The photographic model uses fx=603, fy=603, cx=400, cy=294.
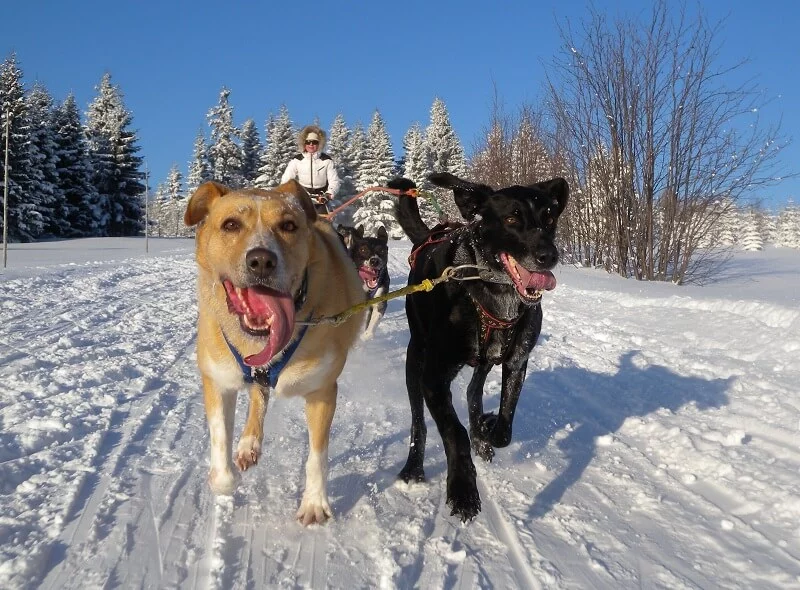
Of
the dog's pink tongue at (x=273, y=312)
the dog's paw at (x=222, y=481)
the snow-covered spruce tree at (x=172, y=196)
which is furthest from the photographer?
the snow-covered spruce tree at (x=172, y=196)

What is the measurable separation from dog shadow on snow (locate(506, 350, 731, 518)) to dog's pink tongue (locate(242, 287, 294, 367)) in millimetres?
1594

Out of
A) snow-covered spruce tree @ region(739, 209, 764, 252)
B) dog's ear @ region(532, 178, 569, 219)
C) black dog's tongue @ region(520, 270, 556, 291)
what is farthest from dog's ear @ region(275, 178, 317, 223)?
snow-covered spruce tree @ region(739, 209, 764, 252)

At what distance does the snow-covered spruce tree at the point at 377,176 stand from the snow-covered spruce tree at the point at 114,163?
1891 cm

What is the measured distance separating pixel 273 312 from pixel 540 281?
4.97 feet

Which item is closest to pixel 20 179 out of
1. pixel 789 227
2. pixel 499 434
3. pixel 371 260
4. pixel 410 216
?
pixel 371 260

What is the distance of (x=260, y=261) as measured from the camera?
2.58 meters

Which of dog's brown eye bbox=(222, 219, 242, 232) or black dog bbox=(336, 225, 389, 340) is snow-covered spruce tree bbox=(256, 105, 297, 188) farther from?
dog's brown eye bbox=(222, 219, 242, 232)

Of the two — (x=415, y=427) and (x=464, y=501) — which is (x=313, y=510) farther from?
(x=415, y=427)

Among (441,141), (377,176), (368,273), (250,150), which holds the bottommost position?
(368,273)

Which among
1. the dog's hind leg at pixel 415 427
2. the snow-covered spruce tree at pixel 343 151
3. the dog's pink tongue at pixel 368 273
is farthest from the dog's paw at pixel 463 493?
the snow-covered spruce tree at pixel 343 151

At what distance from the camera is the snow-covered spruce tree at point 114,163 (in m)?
48.6

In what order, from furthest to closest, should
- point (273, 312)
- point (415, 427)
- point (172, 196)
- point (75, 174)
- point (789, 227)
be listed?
point (172, 196), point (789, 227), point (75, 174), point (415, 427), point (273, 312)

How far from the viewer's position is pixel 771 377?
219 inches

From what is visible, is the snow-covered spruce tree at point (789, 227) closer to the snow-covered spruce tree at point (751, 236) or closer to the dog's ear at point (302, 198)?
the snow-covered spruce tree at point (751, 236)
